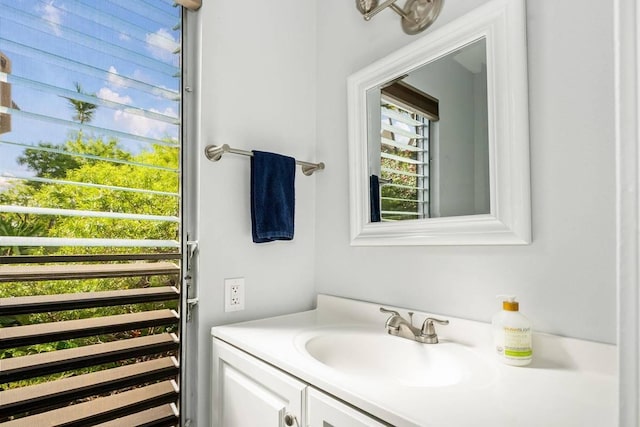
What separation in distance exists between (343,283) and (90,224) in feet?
2.98

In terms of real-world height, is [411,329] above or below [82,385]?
above

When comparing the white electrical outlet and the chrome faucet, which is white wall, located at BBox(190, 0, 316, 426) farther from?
the chrome faucet

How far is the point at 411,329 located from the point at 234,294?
25.3 inches

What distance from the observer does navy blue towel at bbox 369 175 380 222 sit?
1367mm

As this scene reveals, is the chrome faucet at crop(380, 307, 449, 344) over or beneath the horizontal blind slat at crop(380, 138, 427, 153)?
beneath

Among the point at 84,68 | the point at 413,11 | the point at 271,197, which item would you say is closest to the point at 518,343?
the point at 271,197

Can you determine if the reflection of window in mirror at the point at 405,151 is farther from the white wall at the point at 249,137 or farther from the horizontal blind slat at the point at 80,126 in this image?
the horizontal blind slat at the point at 80,126

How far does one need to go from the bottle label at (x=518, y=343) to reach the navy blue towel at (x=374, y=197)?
1.97 ft

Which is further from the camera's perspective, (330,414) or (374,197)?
(374,197)

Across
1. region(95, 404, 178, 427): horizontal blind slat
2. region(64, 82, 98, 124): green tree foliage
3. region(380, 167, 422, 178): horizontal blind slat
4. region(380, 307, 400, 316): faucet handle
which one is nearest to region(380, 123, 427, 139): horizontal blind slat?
region(380, 167, 422, 178): horizontal blind slat

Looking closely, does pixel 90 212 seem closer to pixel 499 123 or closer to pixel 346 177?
pixel 346 177

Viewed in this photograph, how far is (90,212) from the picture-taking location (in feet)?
3.69

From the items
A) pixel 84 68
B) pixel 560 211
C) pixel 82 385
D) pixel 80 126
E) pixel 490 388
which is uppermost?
pixel 84 68

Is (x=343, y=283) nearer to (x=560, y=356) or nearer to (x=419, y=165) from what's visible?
(x=419, y=165)
